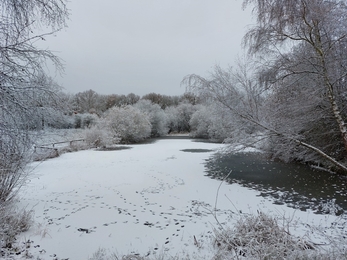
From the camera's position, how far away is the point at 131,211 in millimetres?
4934

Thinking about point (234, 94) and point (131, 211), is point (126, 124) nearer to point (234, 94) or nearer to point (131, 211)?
point (234, 94)

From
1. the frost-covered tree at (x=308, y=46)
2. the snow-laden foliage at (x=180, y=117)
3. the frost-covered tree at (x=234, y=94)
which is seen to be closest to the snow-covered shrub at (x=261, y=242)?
the frost-covered tree at (x=308, y=46)

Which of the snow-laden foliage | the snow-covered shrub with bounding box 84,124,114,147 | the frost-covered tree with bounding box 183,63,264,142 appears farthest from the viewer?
the snow-laden foliage

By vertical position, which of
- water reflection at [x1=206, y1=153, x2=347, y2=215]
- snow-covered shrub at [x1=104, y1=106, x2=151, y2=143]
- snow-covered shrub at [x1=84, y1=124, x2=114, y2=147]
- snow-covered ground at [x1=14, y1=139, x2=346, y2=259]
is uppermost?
snow-covered shrub at [x1=104, y1=106, x2=151, y2=143]

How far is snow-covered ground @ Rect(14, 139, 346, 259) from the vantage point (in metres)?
3.35

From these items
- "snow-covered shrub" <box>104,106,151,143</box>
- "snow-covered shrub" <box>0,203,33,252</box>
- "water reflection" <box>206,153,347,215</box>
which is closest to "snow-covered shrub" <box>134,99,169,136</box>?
"snow-covered shrub" <box>104,106,151,143</box>

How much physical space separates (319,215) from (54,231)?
210 inches

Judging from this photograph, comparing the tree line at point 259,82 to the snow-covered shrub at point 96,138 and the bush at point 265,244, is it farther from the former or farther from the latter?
the snow-covered shrub at point 96,138

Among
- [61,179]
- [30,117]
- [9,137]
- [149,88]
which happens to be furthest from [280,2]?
[149,88]

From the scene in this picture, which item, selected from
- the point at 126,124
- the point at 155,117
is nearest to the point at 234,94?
the point at 126,124

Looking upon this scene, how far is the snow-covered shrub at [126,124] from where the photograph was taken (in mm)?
23469

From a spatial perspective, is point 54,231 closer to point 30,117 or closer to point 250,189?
point 30,117

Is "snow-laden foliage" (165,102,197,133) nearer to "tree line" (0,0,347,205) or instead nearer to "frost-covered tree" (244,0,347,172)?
"tree line" (0,0,347,205)

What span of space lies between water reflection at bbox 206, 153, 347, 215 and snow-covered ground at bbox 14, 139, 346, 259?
62 cm
